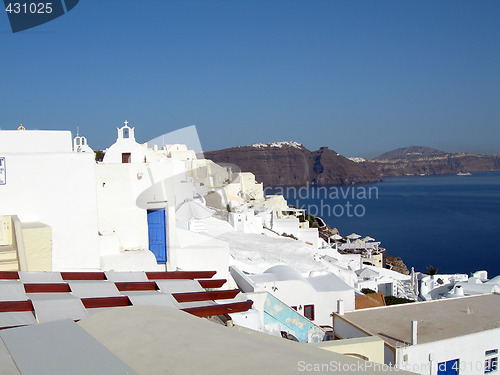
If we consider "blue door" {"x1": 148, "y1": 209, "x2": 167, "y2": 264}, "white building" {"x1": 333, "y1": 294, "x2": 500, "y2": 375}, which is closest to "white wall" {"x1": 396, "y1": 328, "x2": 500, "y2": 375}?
"white building" {"x1": 333, "y1": 294, "x2": 500, "y2": 375}

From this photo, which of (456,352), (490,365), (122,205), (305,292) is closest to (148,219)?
(122,205)

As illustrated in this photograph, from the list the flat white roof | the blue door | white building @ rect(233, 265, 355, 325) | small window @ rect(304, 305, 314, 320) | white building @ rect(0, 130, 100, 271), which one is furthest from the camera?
small window @ rect(304, 305, 314, 320)

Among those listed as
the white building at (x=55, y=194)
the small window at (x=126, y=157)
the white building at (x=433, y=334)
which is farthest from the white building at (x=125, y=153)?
the white building at (x=433, y=334)

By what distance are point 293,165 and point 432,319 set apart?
149m

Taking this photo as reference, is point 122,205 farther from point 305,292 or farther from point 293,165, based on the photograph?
point 293,165

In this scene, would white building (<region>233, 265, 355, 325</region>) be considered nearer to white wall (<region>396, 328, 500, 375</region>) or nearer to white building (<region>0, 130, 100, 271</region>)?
white wall (<region>396, 328, 500, 375</region>)

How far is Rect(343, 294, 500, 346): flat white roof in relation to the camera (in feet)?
30.2

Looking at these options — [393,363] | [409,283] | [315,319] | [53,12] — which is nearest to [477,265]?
[409,283]

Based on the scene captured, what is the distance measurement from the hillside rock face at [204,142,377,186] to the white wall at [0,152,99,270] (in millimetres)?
122661

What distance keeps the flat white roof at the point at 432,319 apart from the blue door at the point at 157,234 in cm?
425

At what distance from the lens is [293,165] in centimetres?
15888

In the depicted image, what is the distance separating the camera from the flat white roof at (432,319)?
9.20m

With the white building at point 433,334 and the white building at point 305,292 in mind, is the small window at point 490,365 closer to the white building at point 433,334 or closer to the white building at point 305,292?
the white building at point 433,334

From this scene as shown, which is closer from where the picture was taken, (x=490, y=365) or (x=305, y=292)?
(x=490, y=365)
